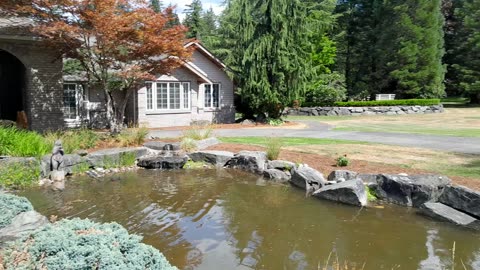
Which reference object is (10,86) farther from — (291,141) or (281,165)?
(281,165)

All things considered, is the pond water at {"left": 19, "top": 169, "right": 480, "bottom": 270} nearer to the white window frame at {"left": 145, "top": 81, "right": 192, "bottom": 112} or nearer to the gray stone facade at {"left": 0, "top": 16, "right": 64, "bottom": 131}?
the gray stone facade at {"left": 0, "top": 16, "right": 64, "bottom": 131}

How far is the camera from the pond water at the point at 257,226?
5305mm

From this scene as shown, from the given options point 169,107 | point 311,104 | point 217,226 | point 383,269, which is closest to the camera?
point 383,269

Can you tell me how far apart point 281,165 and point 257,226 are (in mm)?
4147

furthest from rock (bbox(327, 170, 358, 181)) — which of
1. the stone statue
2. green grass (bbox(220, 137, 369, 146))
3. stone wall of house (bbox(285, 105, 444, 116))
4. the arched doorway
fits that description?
stone wall of house (bbox(285, 105, 444, 116))

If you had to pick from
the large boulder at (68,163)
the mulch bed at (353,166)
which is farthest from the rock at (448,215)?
the large boulder at (68,163)

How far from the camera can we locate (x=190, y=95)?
73.6 feet

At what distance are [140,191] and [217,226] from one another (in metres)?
3.09

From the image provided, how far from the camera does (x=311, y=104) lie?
104 ft

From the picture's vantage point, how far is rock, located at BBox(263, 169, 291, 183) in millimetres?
10164

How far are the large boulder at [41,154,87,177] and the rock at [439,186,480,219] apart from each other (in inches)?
354

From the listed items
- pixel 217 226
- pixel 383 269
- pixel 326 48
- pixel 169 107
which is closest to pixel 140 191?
pixel 217 226

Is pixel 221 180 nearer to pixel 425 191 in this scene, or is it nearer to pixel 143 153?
pixel 143 153

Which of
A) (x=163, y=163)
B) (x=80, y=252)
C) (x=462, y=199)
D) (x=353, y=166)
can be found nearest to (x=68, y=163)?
(x=163, y=163)
